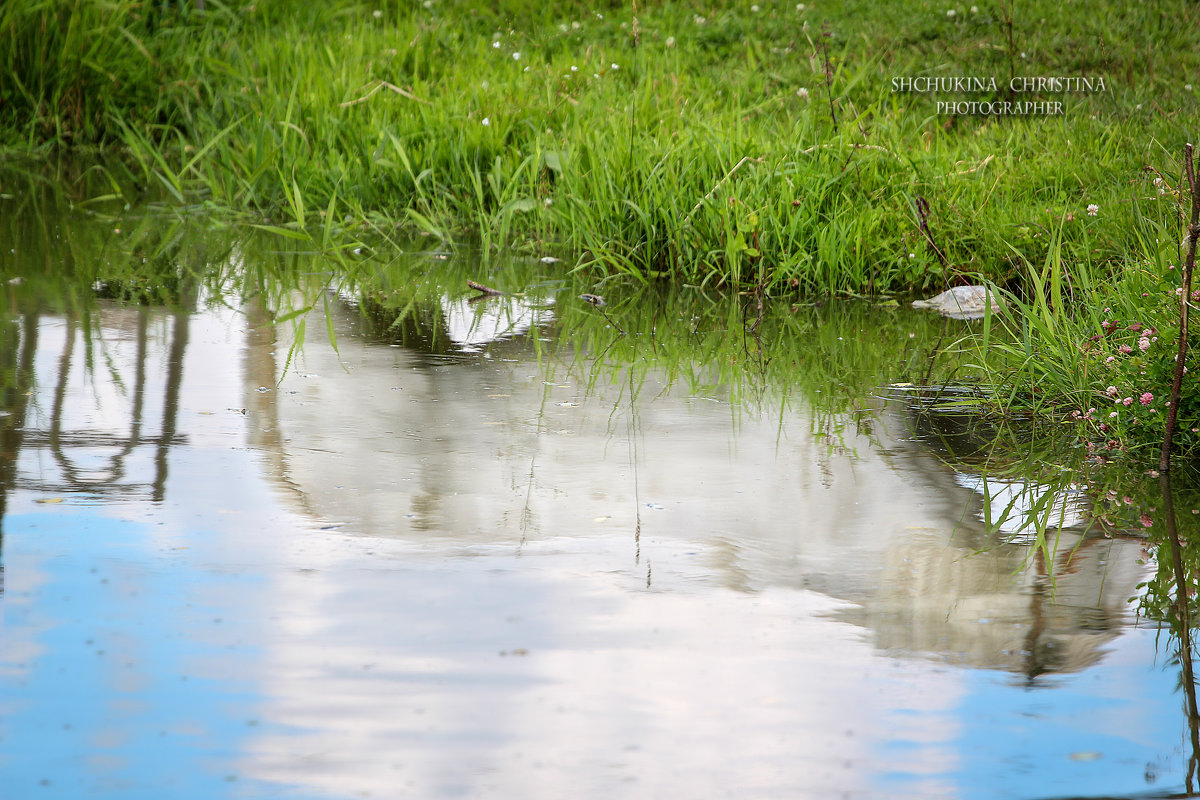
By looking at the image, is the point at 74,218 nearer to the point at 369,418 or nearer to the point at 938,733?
the point at 369,418

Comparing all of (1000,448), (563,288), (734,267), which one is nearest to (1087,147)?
(734,267)

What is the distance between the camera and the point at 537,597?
251 cm

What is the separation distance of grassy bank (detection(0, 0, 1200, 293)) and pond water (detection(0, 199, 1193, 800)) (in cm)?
163

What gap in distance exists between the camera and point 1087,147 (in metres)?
6.25

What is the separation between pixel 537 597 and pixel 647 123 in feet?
14.6

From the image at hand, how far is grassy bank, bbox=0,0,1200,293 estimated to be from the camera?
554cm

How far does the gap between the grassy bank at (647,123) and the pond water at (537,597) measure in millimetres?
1632

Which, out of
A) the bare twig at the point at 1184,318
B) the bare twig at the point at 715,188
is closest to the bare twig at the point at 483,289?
the bare twig at the point at 715,188

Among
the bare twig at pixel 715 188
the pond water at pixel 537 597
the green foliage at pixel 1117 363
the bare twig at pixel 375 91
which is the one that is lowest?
the pond water at pixel 537 597

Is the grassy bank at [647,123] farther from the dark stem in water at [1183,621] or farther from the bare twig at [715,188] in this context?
the dark stem in water at [1183,621]

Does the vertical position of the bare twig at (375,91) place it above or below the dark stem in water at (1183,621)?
above

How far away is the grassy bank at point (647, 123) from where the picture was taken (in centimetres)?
554

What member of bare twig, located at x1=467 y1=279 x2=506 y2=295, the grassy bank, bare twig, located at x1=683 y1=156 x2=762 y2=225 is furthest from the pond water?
the grassy bank

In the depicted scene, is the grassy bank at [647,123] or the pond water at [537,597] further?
the grassy bank at [647,123]
